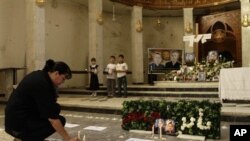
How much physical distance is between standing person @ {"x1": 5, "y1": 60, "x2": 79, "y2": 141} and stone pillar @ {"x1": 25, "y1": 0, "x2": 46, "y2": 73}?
844 cm

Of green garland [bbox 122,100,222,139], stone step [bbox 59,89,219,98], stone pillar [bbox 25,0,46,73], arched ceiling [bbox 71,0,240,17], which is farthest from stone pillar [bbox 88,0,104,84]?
green garland [bbox 122,100,222,139]

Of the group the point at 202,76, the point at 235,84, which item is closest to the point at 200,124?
the point at 235,84

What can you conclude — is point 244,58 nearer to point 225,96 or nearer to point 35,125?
point 225,96

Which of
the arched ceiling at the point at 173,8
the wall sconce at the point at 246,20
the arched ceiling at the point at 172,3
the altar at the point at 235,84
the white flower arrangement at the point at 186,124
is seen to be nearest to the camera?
the white flower arrangement at the point at 186,124

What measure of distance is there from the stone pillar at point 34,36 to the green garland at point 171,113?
6175 millimetres

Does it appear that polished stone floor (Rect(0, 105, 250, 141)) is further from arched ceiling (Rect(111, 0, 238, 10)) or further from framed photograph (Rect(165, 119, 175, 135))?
arched ceiling (Rect(111, 0, 238, 10))

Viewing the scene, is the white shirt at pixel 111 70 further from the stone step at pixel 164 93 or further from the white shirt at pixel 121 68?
the stone step at pixel 164 93

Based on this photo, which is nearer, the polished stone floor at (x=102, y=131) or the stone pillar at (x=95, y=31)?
the polished stone floor at (x=102, y=131)

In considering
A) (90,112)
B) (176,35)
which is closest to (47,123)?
(90,112)

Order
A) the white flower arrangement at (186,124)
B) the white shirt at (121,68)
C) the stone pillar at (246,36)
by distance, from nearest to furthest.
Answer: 1. the white flower arrangement at (186,124)
2. the white shirt at (121,68)
3. the stone pillar at (246,36)

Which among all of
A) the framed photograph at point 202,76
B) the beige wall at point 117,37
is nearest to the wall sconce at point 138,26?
the beige wall at point 117,37

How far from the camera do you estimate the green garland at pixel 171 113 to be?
19.1ft

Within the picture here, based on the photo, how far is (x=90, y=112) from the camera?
31.8ft

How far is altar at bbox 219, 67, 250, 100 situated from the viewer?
862cm
